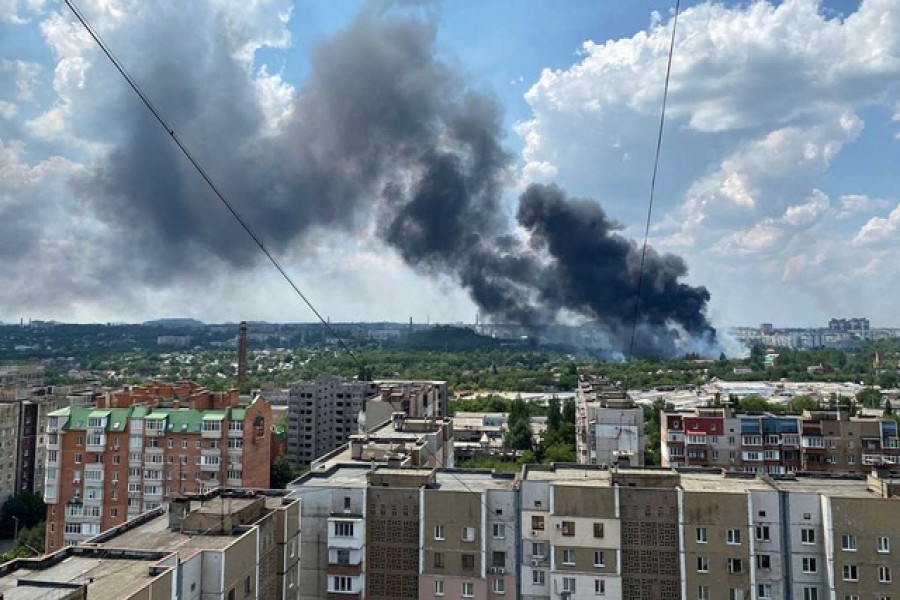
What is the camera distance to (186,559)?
8094 mm

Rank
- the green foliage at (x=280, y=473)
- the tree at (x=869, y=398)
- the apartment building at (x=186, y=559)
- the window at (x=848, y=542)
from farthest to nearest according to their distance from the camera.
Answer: the tree at (x=869, y=398), the green foliage at (x=280, y=473), the window at (x=848, y=542), the apartment building at (x=186, y=559)

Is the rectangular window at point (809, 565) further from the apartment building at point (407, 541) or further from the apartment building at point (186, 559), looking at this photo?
the apartment building at point (186, 559)

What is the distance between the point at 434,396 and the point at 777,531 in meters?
26.5

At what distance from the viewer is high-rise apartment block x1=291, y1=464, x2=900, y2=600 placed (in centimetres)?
1093

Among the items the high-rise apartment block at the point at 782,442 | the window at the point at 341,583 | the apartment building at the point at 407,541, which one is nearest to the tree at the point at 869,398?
the high-rise apartment block at the point at 782,442

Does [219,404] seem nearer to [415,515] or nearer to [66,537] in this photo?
[66,537]

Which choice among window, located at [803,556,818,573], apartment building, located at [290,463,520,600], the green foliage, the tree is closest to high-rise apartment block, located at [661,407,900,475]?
window, located at [803,556,818,573]

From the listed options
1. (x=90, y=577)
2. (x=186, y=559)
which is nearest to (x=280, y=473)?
(x=186, y=559)

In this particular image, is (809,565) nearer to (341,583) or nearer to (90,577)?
(341,583)

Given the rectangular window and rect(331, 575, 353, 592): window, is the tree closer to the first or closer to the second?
the rectangular window

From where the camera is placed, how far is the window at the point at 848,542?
10.7 metres

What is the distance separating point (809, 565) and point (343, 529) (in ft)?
26.6

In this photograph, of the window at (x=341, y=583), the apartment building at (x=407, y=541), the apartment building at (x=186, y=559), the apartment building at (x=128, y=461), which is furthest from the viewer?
the apartment building at (x=128, y=461)

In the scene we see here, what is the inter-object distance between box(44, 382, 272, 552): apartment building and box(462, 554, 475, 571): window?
12.2m
